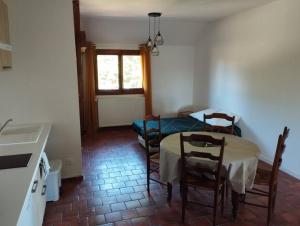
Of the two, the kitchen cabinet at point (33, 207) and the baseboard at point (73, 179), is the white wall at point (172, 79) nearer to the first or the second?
the baseboard at point (73, 179)

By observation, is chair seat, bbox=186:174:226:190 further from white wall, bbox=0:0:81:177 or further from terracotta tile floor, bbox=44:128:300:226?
white wall, bbox=0:0:81:177

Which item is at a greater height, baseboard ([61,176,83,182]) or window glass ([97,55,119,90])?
window glass ([97,55,119,90])

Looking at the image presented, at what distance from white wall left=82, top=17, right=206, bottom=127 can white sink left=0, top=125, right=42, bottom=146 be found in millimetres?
3053

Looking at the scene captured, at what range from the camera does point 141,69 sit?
616 centimetres

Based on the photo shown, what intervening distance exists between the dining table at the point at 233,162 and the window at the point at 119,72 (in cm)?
366

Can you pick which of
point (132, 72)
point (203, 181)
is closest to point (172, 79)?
point (132, 72)

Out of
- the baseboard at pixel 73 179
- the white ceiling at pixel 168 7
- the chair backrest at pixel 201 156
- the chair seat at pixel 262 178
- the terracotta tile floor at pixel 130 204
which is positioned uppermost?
the white ceiling at pixel 168 7

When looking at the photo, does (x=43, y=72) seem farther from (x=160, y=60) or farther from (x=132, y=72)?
(x=160, y=60)

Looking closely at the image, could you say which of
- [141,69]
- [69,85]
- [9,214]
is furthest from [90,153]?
[9,214]

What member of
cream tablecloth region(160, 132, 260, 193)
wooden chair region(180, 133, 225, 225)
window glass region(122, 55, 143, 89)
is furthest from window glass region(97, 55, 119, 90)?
wooden chair region(180, 133, 225, 225)

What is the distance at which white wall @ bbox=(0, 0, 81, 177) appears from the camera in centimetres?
293

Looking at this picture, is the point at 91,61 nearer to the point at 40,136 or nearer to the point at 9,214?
the point at 40,136

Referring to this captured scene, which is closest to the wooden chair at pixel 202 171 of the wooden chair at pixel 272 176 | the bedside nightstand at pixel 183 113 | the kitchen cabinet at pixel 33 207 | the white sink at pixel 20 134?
the wooden chair at pixel 272 176

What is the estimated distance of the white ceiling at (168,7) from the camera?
147 inches
